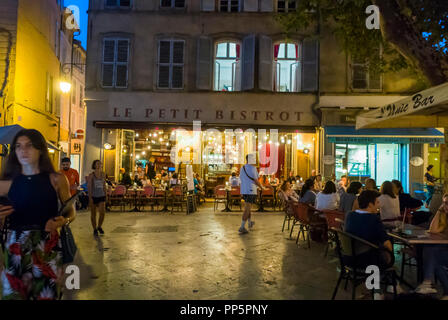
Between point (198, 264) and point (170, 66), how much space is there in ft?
34.3

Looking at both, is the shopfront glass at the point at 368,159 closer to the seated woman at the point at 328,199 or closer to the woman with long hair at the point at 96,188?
the seated woman at the point at 328,199

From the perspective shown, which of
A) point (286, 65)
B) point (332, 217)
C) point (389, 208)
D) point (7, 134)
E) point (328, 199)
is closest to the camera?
point (389, 208)

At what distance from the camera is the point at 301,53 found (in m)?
13.5

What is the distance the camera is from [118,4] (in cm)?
1363

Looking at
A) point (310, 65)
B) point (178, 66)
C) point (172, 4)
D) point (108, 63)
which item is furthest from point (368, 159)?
point (108, 63)

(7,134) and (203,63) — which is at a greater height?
(203,63)

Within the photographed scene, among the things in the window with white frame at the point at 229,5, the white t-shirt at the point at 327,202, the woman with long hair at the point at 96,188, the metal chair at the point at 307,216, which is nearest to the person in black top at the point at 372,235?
the metal chair at the point at 307,216

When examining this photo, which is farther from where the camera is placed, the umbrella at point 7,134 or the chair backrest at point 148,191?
the chair backrest at point 148,191

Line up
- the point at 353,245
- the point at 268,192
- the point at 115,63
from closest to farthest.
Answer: the point at 353,245
the point at 268,192
the point at 115,63

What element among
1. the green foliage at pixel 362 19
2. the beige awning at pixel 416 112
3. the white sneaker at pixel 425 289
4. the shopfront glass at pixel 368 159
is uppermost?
the green foliage at pixel 362 19

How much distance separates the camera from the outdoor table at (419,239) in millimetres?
3615

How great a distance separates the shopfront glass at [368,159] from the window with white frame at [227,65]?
211 inches

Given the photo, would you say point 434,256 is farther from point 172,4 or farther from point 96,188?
point 172,4

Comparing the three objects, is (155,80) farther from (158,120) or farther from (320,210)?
(320,210)
